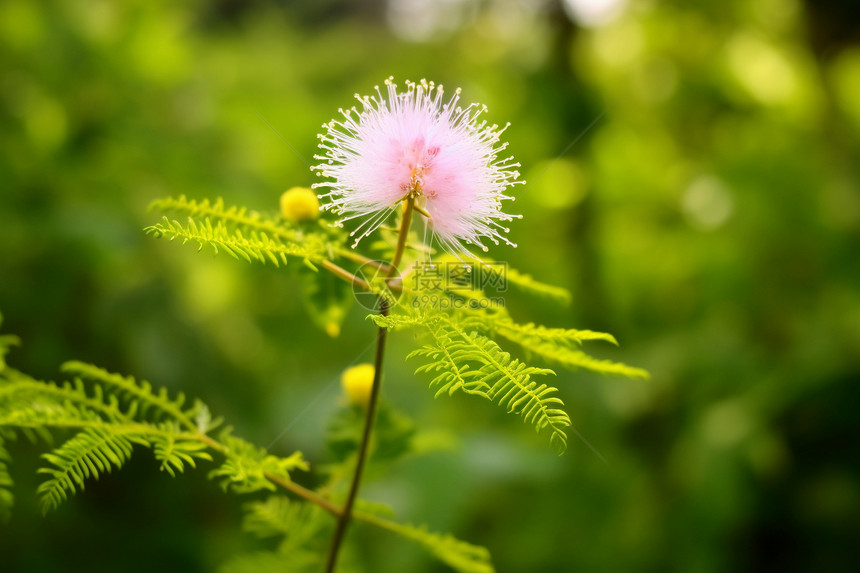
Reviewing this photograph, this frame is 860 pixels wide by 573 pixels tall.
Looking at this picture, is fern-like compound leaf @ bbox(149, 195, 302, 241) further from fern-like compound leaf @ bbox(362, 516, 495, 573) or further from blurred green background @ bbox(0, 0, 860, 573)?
blurred green background @ bbox(0, 0, 860, 573)

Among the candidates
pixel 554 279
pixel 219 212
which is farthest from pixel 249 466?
pixel 554 279

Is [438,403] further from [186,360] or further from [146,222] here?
[146,222]

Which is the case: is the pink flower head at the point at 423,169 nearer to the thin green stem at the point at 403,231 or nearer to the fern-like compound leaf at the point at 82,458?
the thin green stem at the point at 403,231

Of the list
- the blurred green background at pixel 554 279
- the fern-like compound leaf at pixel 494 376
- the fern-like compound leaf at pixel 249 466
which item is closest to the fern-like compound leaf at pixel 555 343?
the fern-like compound leaf at pixel 494 376

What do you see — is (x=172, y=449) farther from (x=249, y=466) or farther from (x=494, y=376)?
(x=494, y=376)

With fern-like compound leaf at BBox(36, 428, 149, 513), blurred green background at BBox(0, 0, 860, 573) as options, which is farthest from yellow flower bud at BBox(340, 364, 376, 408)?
blurred green background at BBox(0, 0, 860, 573)

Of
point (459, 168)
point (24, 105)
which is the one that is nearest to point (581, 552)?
point (459, 168)

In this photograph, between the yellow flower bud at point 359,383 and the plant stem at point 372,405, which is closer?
the plant stem at point 372,405
